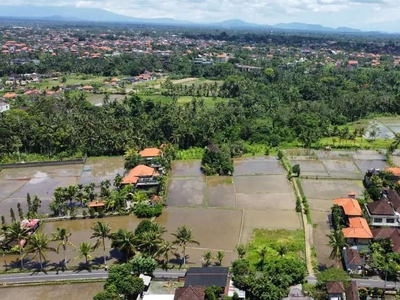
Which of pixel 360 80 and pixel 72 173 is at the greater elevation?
pixel 360 80

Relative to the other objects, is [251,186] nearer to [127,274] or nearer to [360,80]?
[127,274]

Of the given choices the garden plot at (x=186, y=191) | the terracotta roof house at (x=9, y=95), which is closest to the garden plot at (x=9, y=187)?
the garden plot at (x=186, y=191)

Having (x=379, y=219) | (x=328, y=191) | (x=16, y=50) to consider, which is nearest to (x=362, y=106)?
(x=328, y=191)

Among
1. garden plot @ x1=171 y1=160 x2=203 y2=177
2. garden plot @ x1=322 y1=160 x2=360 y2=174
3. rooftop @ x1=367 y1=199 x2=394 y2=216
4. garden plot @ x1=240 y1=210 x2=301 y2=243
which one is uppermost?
rooftop @ x1=367 y1=199 x2=394 y2=216

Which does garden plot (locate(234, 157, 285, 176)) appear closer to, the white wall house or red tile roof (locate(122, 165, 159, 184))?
red tile roof (locate(122, 165, 159, 184))

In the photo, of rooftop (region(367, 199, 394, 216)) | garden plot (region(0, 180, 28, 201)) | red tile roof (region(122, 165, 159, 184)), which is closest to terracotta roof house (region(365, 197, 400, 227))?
rooftop (region(367, 199, 394, 216))

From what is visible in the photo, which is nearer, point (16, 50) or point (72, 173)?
point (72, 173)

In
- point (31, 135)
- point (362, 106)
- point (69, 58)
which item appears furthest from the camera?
point (69, 58)

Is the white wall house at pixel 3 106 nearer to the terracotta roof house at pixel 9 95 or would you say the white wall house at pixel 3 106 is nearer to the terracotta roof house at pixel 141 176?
the terracotta roof house at pixel 9 95
